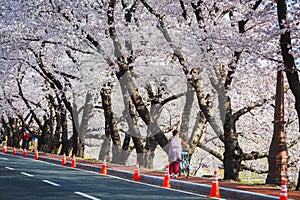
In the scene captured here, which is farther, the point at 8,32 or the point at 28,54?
the point at 28,54

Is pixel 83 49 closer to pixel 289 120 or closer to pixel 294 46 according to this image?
pixel 289 120

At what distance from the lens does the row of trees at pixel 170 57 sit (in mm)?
22938

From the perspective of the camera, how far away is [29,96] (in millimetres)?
54781

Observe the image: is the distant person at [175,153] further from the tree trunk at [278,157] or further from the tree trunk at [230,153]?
the tree trunk at [278,157]

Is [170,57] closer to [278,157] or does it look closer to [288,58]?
[278,157]

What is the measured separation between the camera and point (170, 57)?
114 feet

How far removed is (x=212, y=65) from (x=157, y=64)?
11.0 metres

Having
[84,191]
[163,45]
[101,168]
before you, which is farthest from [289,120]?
[84,191]

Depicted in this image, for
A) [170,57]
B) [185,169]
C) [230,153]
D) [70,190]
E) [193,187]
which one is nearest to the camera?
[70,190]

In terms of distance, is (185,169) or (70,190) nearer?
(70,190)

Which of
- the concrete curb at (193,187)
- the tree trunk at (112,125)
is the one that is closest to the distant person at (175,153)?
the concrete curb at (193,187)

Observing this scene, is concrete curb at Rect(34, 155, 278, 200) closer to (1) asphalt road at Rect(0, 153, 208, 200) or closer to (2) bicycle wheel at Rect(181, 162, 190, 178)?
(1) asphalt road at Rect(0, 153, 208, 200)

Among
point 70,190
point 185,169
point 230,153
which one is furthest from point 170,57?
point 70,190

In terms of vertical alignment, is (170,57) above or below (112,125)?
above
